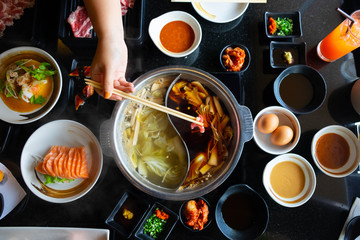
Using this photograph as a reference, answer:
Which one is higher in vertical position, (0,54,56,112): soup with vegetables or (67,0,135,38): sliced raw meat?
(67,0,135,38): sliced raw meat

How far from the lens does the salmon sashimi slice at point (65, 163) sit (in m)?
1.95

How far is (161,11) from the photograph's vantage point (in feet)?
7.66

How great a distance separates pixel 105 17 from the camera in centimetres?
181

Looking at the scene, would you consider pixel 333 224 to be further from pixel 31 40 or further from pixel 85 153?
pixel 31 40

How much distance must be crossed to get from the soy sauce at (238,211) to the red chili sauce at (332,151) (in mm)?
635

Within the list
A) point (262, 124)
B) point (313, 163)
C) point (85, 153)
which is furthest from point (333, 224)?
point (85, 153)

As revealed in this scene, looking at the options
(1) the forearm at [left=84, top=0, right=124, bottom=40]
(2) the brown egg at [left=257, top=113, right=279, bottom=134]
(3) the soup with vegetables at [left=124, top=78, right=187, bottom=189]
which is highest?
(1) the forearm at [left=84, top=0, right=124, bottom=40]

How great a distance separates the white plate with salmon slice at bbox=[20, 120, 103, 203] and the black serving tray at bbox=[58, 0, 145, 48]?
0.61 m

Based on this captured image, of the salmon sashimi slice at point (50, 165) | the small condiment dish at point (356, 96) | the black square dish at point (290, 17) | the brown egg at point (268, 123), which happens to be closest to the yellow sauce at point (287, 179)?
the brown egg at point (268, 123)

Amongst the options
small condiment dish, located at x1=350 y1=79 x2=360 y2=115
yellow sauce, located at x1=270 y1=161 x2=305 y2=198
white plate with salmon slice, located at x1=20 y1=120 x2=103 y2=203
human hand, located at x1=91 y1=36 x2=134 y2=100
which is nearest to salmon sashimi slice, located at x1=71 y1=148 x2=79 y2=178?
white plate with salmon slice, located at x1=20 y1=120 x2=103 y2=203

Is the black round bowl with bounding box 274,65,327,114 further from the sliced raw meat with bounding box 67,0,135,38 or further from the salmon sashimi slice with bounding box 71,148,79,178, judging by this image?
the salmon sashimi slice with bounding box 71,148,79,178

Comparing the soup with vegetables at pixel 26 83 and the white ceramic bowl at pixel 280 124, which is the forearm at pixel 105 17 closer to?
the soup with vegetables at pixel 26 83

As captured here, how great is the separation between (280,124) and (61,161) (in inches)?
63.4

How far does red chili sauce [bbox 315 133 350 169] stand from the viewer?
2.07 m
